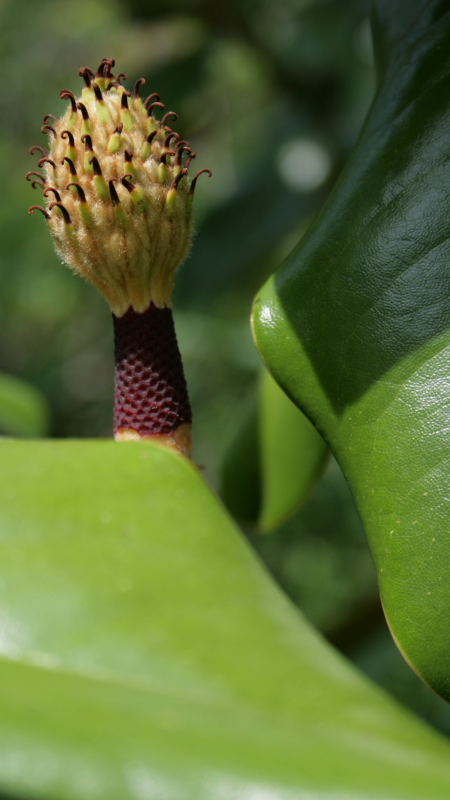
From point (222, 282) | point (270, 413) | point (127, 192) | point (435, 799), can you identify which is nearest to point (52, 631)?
point (435, 799)

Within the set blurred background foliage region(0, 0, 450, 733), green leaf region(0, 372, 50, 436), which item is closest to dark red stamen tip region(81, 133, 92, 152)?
blurred background foliage region(0, 0, 450, 733)

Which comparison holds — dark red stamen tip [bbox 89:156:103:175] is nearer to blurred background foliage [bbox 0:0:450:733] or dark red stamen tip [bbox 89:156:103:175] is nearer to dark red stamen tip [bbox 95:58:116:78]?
dark red stamen tip [bbox 95:58:116:78]

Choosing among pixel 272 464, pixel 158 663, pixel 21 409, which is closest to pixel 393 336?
pixel 158 663

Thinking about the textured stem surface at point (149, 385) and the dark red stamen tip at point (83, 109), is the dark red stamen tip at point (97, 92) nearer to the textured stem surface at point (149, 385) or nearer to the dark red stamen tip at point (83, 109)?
the dark red stamen tip at point (83, 109)

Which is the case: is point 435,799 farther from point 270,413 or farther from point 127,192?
point 270,413

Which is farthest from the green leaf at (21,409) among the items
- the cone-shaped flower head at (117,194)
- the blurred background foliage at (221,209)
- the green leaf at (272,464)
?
the cone-shaped flower head at (117,194)
